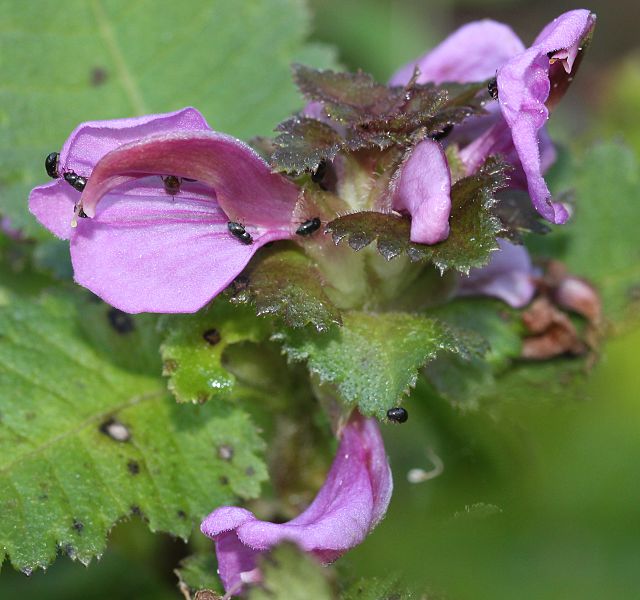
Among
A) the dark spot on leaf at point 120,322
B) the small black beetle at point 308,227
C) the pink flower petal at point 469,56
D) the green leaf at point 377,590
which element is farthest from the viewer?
the dark spot on leaf at point 120,322

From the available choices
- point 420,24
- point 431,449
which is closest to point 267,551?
point 431,449

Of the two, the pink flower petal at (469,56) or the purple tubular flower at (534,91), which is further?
the pink flower petal at (469,56)

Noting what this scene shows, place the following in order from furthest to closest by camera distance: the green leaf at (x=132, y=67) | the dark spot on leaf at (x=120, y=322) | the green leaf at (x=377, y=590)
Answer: the green leaf at (x=132, y=67)
the dark spot on leaf at (x=120, y=322)
the green leaf at (x=377, y=590)

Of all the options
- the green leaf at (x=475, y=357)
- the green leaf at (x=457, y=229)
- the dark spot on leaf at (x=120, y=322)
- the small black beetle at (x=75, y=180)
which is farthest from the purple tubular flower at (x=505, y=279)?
the small black beetle at (x=75, y=180)

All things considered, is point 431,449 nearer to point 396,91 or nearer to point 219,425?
point 219,425

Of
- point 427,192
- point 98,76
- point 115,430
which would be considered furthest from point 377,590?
point 98,76

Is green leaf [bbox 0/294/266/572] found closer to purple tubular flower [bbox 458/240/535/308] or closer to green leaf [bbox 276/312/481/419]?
green leaf [bbox 276/312/481/419]

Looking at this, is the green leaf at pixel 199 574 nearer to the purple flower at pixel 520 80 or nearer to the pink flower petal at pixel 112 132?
the pink flower petal at pixel 112 132
